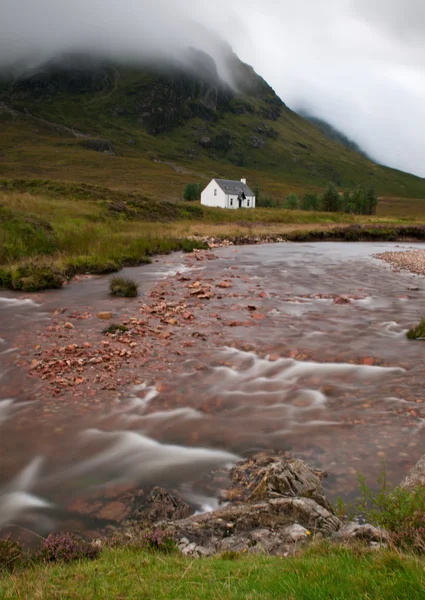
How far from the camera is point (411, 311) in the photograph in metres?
15.6

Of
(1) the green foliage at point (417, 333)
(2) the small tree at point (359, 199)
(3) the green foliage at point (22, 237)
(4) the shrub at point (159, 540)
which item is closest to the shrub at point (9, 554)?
(4) the shrub at point (159, 540)

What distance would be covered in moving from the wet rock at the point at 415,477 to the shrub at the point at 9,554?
13.4 feet

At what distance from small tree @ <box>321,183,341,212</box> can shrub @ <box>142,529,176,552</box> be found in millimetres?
103836

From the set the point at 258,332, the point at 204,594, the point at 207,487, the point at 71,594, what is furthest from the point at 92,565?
the point at 258,332

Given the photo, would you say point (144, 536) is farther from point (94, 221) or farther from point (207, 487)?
point (94, 221)

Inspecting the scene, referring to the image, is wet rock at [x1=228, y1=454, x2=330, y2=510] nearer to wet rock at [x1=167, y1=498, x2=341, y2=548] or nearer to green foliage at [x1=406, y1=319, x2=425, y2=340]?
wet rock at [x1=167, y1=498, x2=341, y2=548]

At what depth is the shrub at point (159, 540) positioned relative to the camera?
14.2ft

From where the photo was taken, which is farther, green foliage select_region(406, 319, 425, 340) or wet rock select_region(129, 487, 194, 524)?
green foliage select_region(406, 319, 425, 340)

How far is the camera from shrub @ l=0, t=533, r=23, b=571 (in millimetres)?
4102

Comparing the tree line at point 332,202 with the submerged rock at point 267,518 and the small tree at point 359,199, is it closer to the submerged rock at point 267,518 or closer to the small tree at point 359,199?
the small tree at point 359,199

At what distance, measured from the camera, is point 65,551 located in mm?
4273

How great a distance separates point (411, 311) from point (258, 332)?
6.30 m

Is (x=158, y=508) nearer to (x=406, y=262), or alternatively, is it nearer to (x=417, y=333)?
(x=417, y=333)

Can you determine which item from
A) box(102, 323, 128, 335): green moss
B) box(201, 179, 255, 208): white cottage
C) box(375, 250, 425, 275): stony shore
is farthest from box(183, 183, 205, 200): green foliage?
box(102, 323, 128, 335): green moss
